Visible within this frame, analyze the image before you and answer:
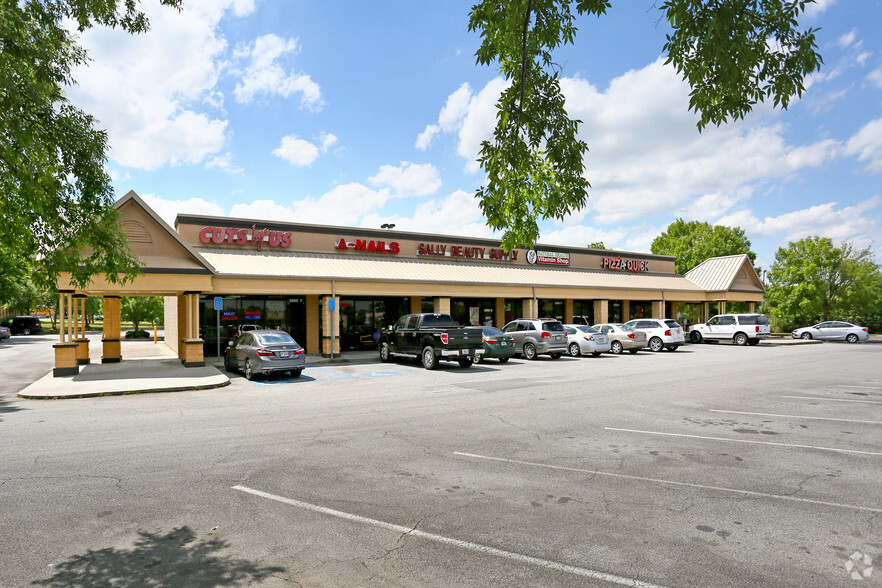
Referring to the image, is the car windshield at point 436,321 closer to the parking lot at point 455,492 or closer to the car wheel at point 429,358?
the car wheel at point 429,358

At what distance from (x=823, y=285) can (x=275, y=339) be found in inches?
2086

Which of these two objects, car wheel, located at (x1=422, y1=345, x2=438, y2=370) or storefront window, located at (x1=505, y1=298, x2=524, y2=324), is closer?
car wheel, located at (x1=422, y1=345, x2=438, y2=370)

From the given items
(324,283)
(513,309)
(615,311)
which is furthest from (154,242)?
(615,311)

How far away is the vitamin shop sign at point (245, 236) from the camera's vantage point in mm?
23531

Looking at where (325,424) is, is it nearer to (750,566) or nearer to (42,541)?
(42,541)

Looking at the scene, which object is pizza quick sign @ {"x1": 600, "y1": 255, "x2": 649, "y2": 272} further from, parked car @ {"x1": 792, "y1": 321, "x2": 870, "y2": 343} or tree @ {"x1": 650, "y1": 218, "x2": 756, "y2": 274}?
tree @ {"x1": 650, "y1": 218, "x2": 756, "y2": 274}

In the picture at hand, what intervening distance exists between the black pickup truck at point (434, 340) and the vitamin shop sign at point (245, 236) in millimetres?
8416

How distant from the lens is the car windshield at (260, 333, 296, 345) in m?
16.1

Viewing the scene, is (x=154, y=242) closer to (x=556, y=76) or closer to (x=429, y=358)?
(x=429, y=358)

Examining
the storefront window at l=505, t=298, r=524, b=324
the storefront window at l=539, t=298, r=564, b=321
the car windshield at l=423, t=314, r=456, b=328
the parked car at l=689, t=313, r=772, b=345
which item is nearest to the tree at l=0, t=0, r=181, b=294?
the car windshield at l=423, t=314, r=456, b=328

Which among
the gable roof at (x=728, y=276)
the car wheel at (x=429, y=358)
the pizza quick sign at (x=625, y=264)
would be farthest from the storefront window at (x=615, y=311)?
the car wheel at (x=429, y=358)

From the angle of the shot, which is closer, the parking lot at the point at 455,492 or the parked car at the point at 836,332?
the parking lot at the point at 455,492

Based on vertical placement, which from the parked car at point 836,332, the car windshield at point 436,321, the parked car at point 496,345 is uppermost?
the car windshield at point 436,321

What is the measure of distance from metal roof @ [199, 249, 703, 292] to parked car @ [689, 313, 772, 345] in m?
3.81
